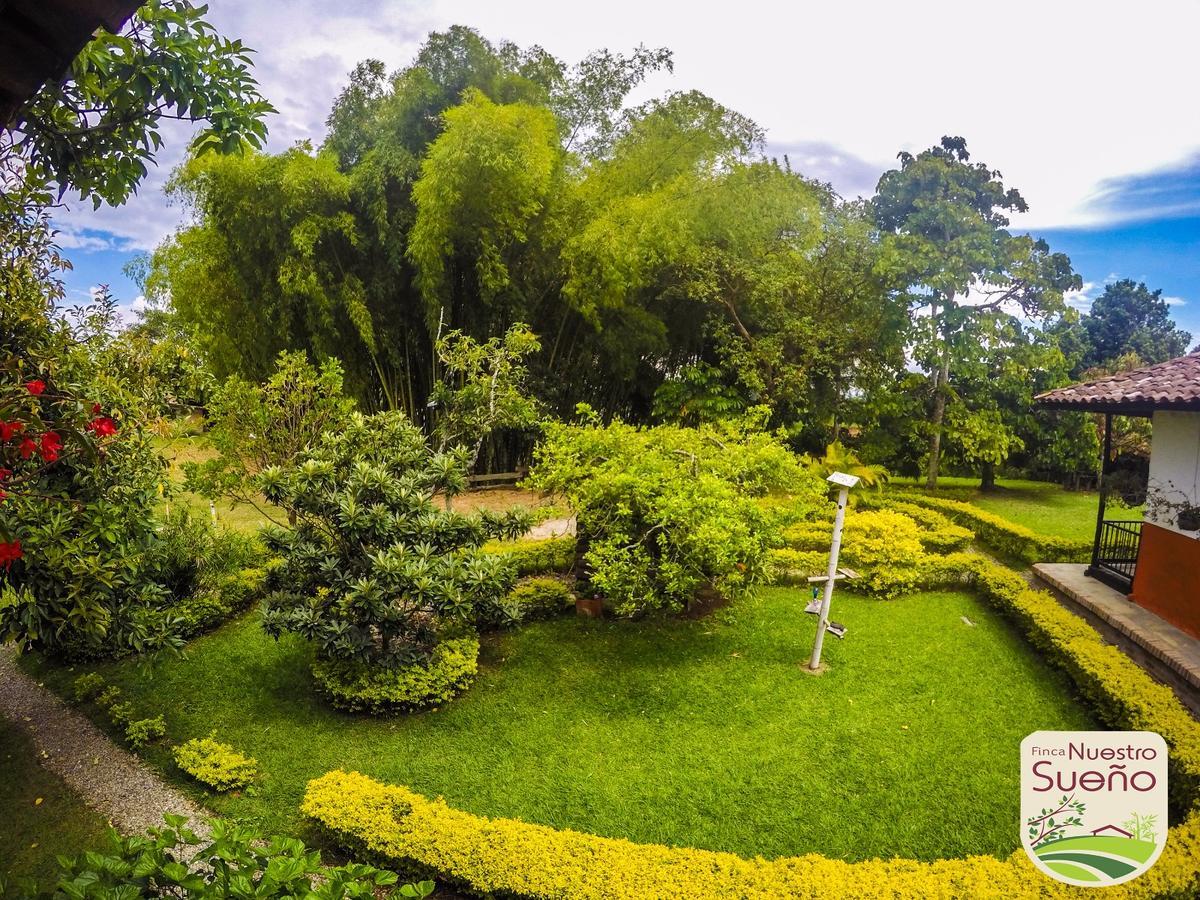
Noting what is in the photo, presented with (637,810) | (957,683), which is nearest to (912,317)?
(957,683)

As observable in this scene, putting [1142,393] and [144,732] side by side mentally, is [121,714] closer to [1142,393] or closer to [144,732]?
[144,732]

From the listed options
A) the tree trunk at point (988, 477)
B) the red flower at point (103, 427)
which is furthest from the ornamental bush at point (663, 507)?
the tree trunk at point (988, 477)

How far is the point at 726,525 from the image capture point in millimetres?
5523

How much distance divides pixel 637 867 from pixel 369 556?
8.77ft

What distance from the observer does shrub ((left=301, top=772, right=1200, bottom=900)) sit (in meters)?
3.22

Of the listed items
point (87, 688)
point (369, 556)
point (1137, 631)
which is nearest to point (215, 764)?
point (369, 556)

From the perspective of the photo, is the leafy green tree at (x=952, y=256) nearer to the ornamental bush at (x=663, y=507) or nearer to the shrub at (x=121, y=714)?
the ornamental bush at (x=663, y=507)

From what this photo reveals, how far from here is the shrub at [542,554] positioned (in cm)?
804

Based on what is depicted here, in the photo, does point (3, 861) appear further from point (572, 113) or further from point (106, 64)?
point (572, 113)

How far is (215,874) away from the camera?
6.28ft

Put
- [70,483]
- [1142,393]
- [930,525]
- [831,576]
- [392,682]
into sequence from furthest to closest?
[930,525]
[1142,393]
[831,576]
[392,682]
[70,483]

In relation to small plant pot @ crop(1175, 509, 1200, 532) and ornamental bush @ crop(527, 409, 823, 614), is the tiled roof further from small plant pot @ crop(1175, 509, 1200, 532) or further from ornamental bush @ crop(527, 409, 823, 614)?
ornamental bush @ crop(527, 409, 823, 614)

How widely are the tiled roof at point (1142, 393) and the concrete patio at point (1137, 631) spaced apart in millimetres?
1963

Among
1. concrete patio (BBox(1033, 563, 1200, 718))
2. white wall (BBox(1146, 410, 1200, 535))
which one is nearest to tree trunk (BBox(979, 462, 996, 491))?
concrete patio (BBox(1033, 563, 1200, 718))
